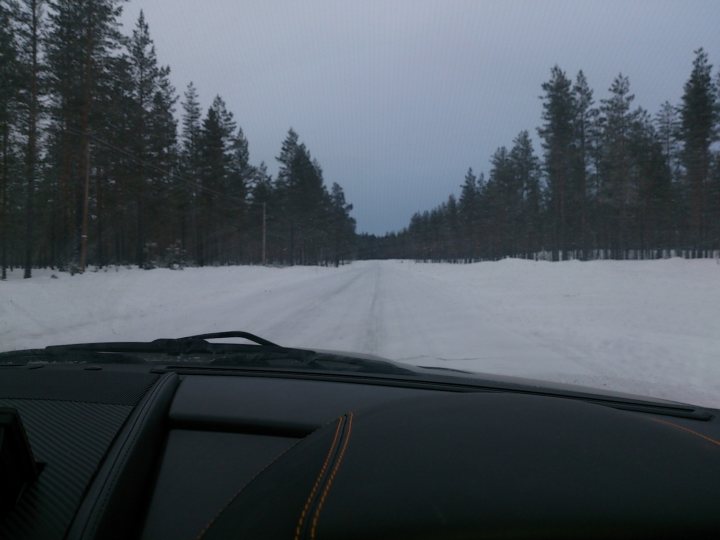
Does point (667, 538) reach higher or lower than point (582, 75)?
lower

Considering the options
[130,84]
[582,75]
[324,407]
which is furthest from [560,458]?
[582,75]

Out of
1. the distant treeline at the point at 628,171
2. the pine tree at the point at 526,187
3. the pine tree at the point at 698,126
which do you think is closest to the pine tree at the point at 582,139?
the distant treeline at the point at 628,171

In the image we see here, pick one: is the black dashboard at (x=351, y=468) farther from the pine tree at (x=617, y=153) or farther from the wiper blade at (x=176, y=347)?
the pine tree at (x=617, y=153)

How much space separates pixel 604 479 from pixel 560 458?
120mm

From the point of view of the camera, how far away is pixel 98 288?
1480 cm

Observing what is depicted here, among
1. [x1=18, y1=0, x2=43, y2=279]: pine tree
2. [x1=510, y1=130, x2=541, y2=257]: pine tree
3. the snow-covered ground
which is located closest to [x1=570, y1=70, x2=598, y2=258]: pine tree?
[x1=510, y1=130, x2=541, y2=257]: pine tree

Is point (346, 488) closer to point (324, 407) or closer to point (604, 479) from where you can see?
point (604, 479)

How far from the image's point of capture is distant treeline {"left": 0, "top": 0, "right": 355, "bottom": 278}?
22.5 metres

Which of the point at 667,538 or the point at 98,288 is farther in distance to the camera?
the point at 98,288

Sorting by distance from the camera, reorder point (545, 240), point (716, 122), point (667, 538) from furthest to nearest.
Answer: point (545, 240), point (716, 122), point (667, 538)

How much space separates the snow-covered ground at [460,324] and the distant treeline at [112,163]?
11.8m

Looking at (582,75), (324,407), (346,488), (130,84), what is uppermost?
(582,75)

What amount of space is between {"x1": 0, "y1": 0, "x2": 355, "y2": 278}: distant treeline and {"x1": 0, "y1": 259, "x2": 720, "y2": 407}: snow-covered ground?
1177 cm

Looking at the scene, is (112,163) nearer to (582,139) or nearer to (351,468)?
(351,468)
